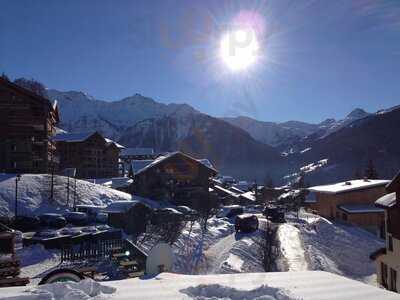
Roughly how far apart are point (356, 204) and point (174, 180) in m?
24.5

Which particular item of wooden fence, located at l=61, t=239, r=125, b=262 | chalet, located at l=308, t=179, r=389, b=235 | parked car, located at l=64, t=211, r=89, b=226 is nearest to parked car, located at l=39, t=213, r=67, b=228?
parked car, located at l=64, t=211, r=89, b=226

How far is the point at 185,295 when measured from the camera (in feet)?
18.6

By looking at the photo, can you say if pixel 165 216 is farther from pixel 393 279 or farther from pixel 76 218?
pixel 393 279

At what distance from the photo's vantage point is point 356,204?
47.7 meters

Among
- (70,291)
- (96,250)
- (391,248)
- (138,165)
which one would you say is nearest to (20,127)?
(138,165)

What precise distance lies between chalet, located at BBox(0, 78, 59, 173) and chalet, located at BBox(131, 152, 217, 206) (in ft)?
51.5

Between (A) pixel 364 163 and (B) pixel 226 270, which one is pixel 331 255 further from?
(A) pixel 364 163

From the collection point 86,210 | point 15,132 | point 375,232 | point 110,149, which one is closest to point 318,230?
point 375,232

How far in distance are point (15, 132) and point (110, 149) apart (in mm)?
27279

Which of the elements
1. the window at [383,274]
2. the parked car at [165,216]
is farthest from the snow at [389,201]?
the parked car at [165,216]

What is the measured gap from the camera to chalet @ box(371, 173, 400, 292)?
21.0 metres

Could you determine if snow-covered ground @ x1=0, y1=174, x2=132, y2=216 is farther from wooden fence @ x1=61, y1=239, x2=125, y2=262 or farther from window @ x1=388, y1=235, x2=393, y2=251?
window @ x1=388, y1=235, x2=393, y2=251

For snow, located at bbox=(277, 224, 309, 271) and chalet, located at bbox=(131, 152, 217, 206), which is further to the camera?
chalet, located at bbox=(131, 152, 217, 206)

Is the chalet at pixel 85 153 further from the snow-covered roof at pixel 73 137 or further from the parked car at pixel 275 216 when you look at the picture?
the parked car at pixel 275 216
